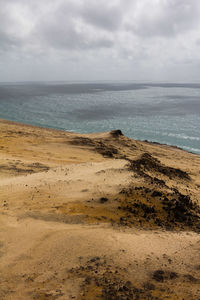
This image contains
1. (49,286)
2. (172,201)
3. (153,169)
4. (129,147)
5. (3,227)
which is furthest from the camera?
(129,147)

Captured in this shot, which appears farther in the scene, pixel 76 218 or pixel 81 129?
pixel 81 129

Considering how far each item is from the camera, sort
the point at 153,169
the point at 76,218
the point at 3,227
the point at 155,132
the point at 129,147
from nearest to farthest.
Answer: the point at 3,227, the point at 76,218, the point at 153,169, the point at 129,147, the point at 155,132

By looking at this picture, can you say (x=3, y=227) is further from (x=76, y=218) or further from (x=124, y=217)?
(x=124, y=217)

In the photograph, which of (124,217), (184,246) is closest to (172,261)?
(184,246)

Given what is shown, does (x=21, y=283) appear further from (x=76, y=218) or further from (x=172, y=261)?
(x=172, y=261)

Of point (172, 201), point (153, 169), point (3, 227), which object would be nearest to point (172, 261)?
point (172, 201)

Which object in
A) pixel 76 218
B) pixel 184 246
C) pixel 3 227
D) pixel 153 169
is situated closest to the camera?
pixel 184 246
